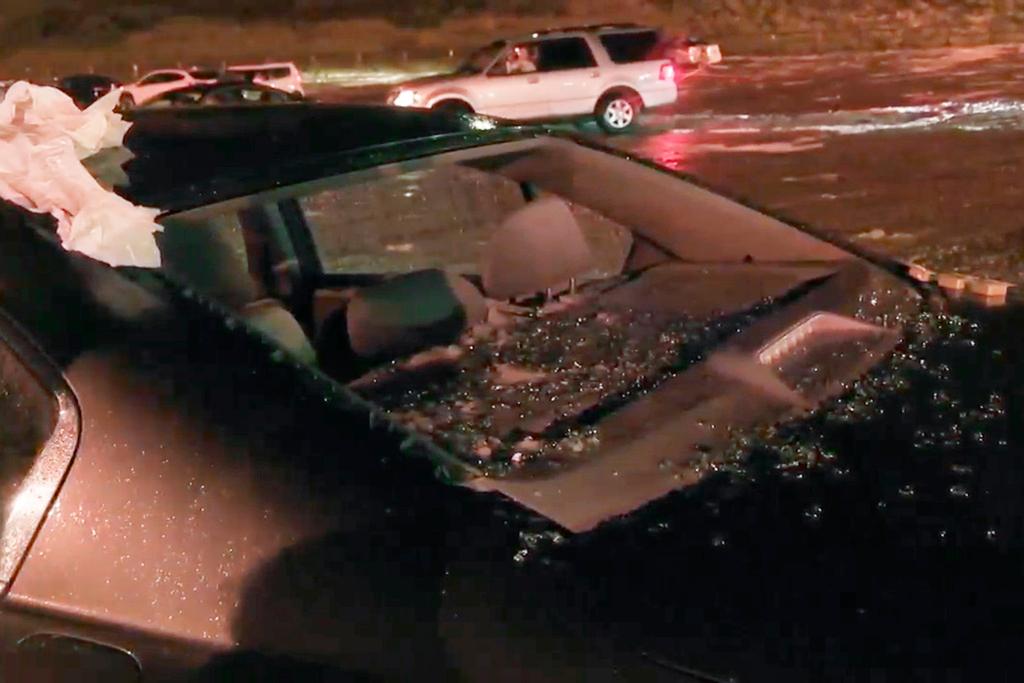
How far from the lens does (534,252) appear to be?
3322 millimetres

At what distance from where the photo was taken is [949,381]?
238cm

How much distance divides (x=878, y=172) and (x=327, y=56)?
27.3 m

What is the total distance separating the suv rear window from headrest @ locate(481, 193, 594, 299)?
16.2m

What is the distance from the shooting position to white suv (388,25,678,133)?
18500 mm

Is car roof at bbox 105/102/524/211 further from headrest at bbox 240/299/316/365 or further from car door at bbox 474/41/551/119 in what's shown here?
car door at bbox 474/41/551/119

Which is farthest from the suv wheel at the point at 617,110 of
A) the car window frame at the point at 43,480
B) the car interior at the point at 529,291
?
the car window frame at the point at 43,480

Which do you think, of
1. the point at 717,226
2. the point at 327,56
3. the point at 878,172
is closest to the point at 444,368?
the point at 717,226

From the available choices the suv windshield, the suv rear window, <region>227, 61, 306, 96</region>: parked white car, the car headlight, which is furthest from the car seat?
<region>227, 61, 306, 96</region>: parked white car

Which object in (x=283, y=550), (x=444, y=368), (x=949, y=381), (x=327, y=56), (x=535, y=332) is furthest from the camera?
(x=327, y=56)

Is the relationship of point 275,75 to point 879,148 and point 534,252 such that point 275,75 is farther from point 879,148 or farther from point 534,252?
point 534,252

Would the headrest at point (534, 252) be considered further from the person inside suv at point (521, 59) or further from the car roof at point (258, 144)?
the person inside suv at point (521, 59)

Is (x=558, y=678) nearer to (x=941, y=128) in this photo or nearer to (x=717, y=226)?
(x=717, y=226)

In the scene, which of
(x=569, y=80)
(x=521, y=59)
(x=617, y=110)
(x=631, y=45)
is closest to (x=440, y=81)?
(x=521, y=59)

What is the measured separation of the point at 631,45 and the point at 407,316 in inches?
682
